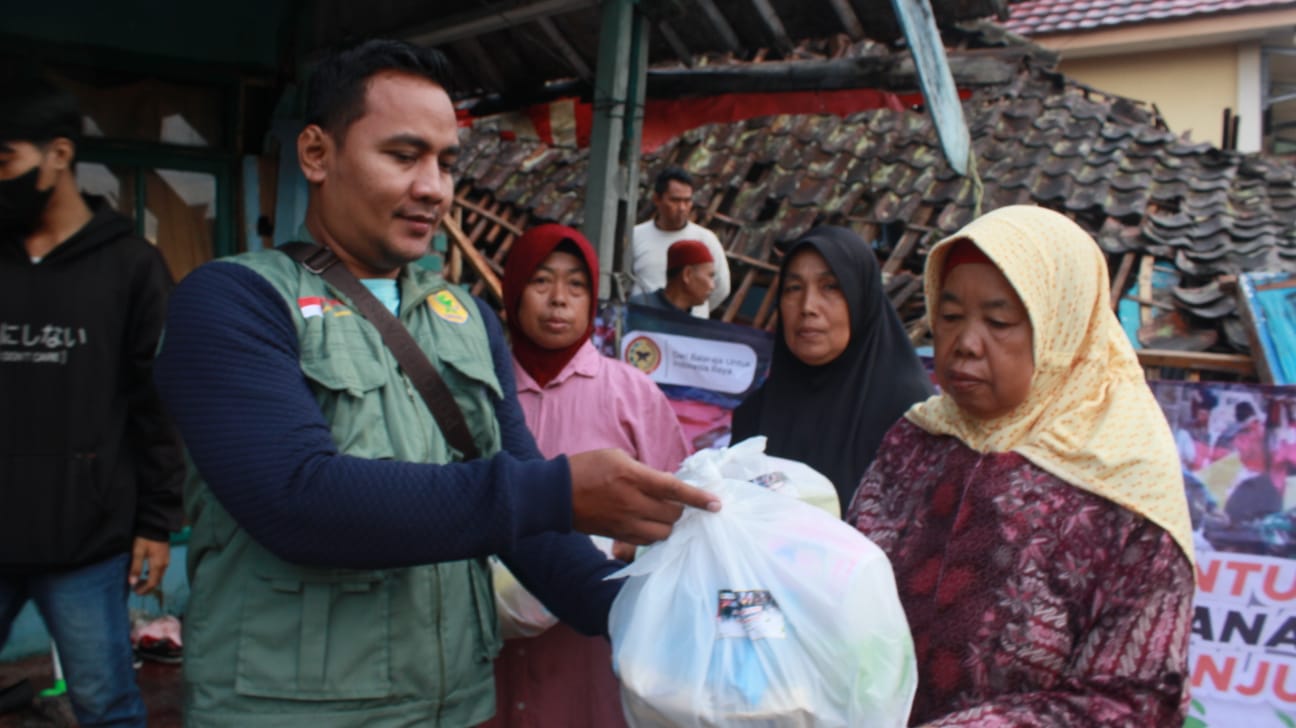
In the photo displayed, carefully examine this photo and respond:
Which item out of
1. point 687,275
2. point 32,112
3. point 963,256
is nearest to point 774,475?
point 963,256

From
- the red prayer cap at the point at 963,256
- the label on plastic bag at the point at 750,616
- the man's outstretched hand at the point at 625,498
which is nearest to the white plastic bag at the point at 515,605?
the man's outstretched hand at the point at 625,498

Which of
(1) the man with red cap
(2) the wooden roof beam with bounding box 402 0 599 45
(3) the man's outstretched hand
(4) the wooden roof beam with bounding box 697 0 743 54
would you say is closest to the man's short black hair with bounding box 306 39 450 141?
(3) the man's outstretched hand

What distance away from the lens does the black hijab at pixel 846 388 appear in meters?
2.64

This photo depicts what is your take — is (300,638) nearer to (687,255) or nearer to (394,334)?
(394,334)

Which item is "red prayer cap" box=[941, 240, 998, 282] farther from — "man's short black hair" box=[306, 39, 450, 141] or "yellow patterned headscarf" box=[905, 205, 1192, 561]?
"man's short black hair" box=[306, 39, 450, 141]

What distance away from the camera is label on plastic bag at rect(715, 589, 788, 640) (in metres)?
1.31

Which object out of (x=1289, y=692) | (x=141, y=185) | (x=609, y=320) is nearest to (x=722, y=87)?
(x=609, y=320)

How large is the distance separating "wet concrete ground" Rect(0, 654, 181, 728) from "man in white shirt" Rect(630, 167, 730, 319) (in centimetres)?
345

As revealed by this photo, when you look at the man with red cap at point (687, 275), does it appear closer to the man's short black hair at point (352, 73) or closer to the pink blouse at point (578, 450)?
the pink blouse at point (578, 450)

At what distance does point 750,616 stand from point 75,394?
237 cm

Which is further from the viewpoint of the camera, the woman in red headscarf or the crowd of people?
the woman in red headscarf

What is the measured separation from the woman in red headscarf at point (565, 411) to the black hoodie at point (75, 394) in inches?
46.5

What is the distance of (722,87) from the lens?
18.3 ft

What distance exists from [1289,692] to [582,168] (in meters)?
6.81
